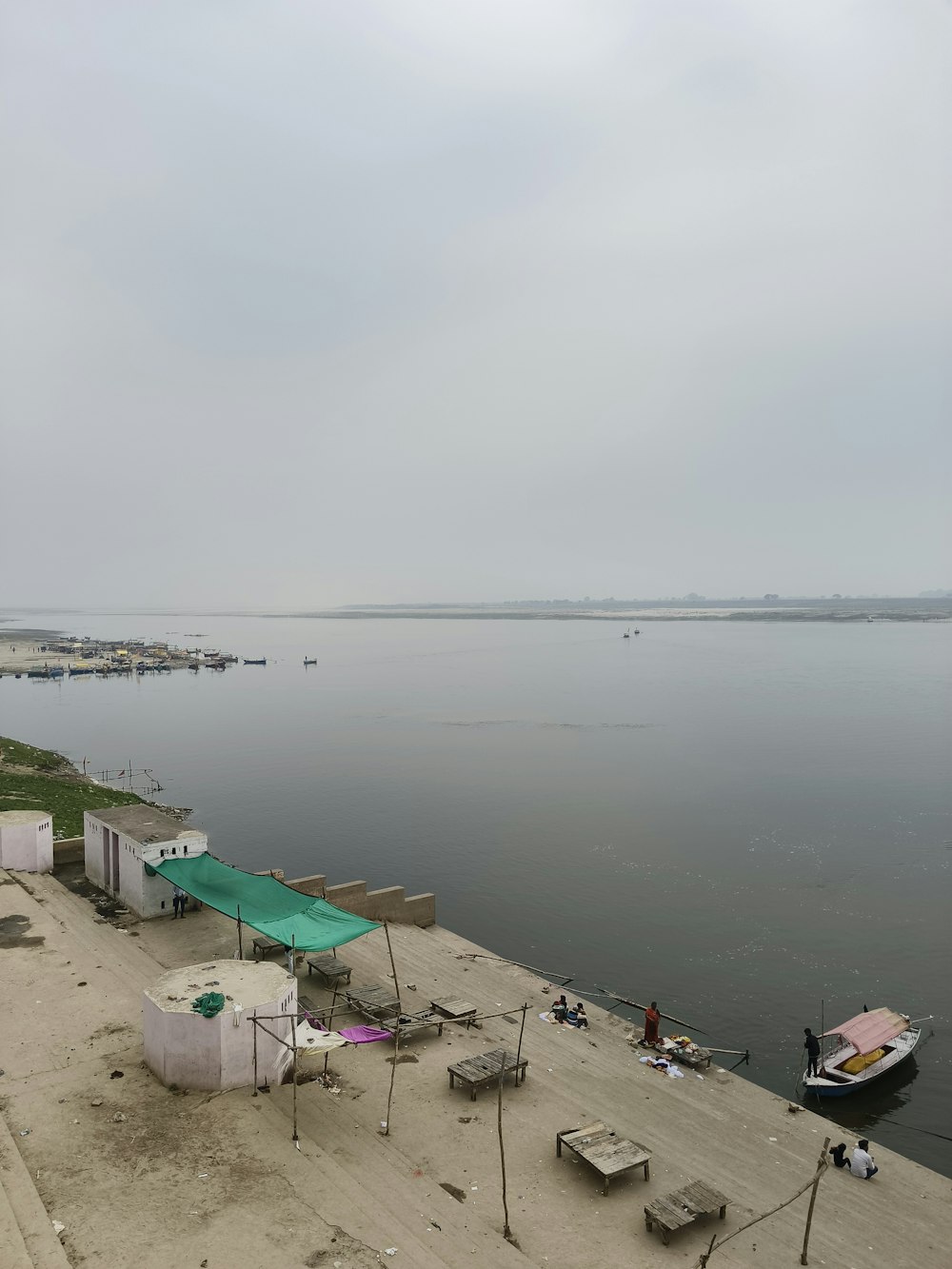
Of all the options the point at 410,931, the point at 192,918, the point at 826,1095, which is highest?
the point at 192,918

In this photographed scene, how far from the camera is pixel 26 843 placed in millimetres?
27641

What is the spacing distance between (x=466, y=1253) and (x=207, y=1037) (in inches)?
244

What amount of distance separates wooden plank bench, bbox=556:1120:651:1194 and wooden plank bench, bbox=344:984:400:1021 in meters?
5.69

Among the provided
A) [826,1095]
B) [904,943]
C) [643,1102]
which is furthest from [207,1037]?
[904,943]

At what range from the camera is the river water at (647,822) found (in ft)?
90.6

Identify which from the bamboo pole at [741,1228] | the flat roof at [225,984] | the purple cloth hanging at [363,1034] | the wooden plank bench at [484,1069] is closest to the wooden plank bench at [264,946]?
the purple cloth hanging at [363,1034]

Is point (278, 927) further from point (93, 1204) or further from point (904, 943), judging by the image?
point (904, 943)

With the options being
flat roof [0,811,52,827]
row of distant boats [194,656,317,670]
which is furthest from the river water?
row of distant boats [194,656,317,670]

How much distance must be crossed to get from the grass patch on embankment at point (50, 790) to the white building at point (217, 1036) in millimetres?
16864

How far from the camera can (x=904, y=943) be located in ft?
102

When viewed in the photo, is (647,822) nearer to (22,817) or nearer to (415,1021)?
(415,1021)

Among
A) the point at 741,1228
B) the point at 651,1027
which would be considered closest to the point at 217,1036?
the point at 741,1228

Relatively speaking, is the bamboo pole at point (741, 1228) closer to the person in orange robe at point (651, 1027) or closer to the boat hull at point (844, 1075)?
the person in orange robe at point (651, 1027)

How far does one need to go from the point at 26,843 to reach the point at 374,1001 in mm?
14934
